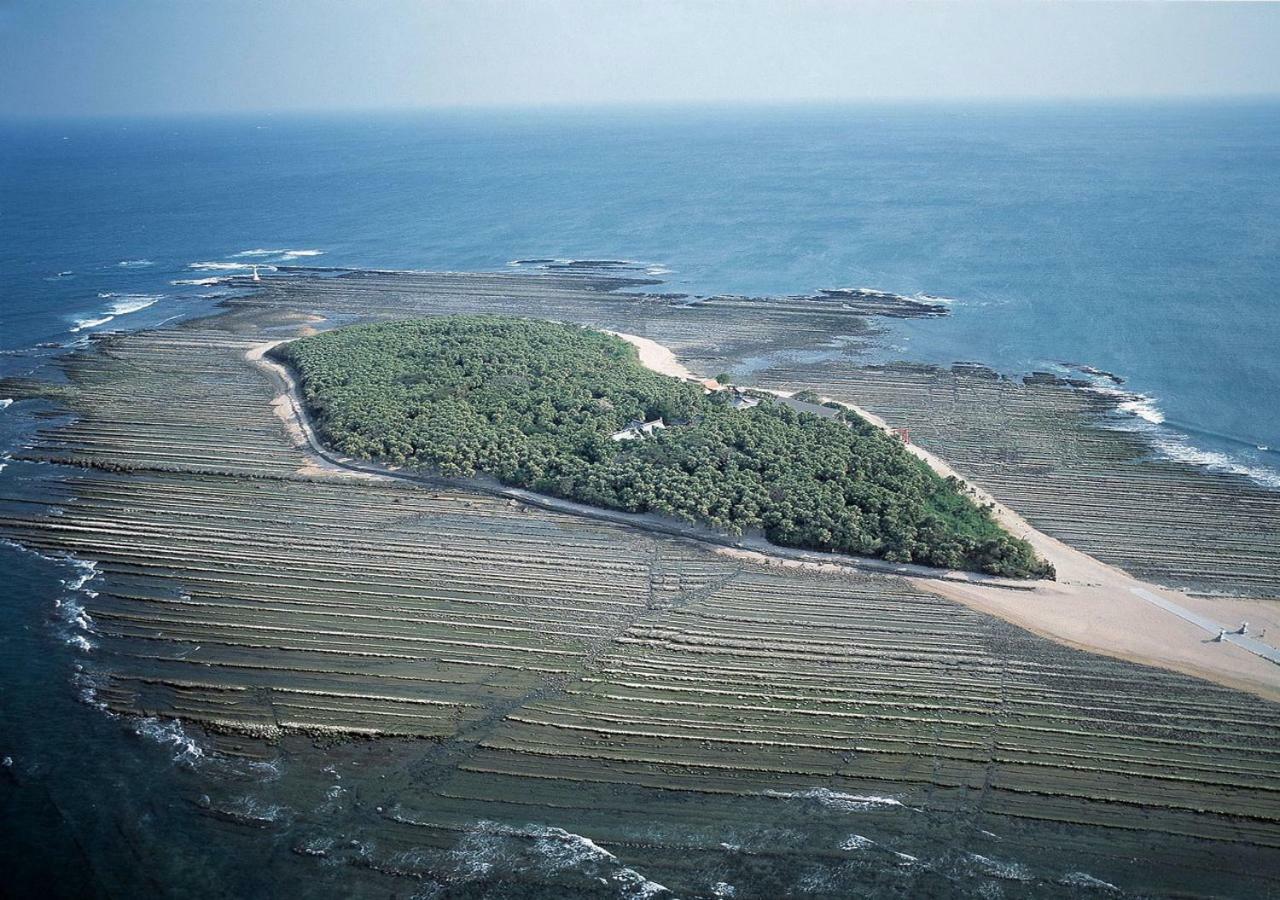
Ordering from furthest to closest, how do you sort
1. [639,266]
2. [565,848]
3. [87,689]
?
[639,266] → [87,689] → [565,848]

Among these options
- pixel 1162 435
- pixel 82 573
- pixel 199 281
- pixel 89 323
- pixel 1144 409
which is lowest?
pixel 82 573

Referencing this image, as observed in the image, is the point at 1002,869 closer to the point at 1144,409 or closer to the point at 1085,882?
the point at 1085,882

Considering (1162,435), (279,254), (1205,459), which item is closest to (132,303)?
(279,254)

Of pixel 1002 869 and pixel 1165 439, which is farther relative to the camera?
pixel 1165 439

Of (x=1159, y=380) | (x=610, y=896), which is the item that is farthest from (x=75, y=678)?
(x=1159, y=380)

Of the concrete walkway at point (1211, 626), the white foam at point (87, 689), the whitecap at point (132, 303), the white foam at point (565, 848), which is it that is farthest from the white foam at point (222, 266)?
the concrete walkway at point (1211, 626)

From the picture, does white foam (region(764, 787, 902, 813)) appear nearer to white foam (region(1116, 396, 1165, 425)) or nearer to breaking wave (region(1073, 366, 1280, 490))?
breaking wave (region(1073, 366, 1280, 490))

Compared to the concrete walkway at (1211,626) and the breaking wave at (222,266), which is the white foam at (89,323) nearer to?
the breaking wave at (222,266)

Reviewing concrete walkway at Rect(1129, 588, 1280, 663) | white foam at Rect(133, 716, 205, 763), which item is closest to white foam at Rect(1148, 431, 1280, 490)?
concrete walkway at Rect(1129, 588, 1280, 663)

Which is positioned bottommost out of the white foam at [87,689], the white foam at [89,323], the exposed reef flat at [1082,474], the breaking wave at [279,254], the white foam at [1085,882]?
the white foam at [1085,882]
